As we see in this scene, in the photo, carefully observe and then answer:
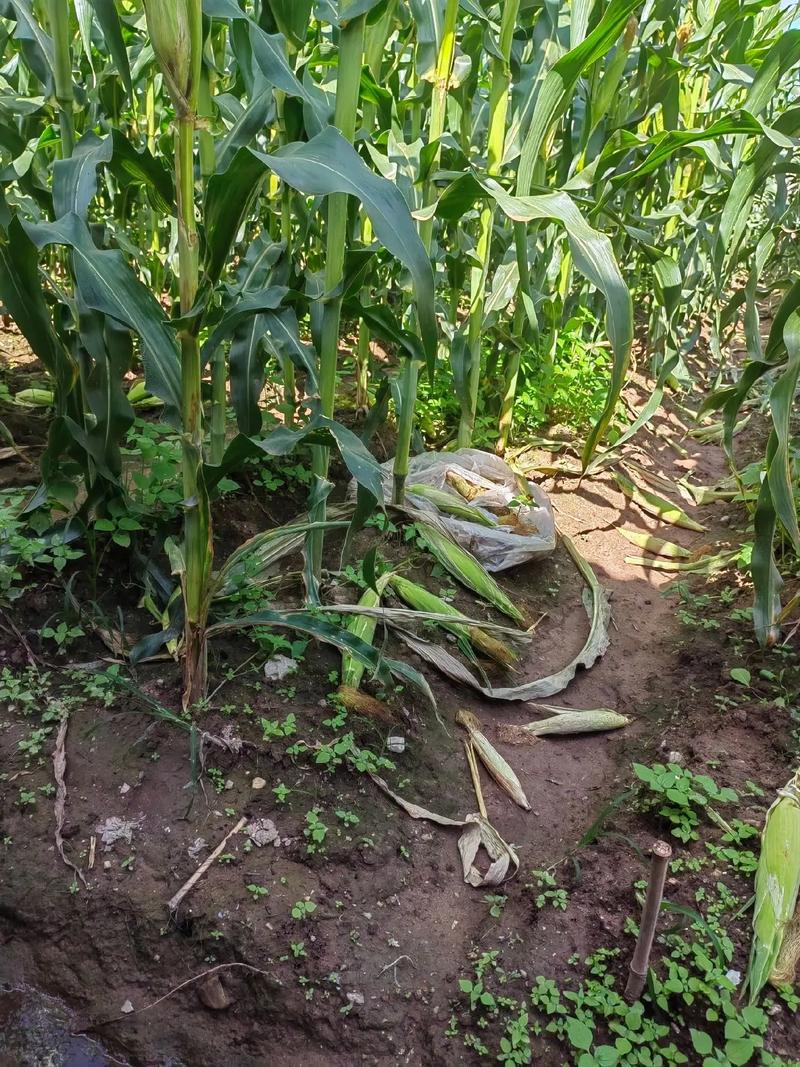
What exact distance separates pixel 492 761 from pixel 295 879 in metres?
0.64

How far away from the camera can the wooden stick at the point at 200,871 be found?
1.45 metres

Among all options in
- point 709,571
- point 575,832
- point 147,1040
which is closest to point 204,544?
point 147,1040

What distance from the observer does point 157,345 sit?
150 centimetres

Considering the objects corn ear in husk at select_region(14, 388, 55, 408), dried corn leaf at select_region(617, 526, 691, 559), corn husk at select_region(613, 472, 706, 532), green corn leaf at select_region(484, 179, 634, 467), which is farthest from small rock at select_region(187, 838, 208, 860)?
corn husk at select_region(613, 472, 706, 532)

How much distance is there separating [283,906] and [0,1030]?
526 mm

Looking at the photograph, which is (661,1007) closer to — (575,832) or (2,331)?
(575,832)

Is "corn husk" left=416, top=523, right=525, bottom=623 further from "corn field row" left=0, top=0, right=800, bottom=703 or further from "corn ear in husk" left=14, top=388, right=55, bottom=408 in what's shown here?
"corn ear in husk" left=14, top=388, right=55, bottom=408

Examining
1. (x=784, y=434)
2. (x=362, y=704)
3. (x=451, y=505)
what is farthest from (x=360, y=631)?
(x=784, y=434)

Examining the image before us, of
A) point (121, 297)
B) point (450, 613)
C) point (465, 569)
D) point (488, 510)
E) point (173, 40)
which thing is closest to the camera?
point (173, 40)

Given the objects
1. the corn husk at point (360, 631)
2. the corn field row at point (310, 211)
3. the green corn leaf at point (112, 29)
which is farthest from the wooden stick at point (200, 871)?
the green corn leaf at point (112, 29)

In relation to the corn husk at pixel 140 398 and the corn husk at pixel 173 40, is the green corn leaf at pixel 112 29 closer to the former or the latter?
the corn husk at pixel 173 40

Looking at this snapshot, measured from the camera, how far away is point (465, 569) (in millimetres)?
2543

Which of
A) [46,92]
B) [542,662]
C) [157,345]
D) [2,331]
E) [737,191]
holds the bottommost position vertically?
[542,662]

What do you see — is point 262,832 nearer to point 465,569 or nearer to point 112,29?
point 465,569
